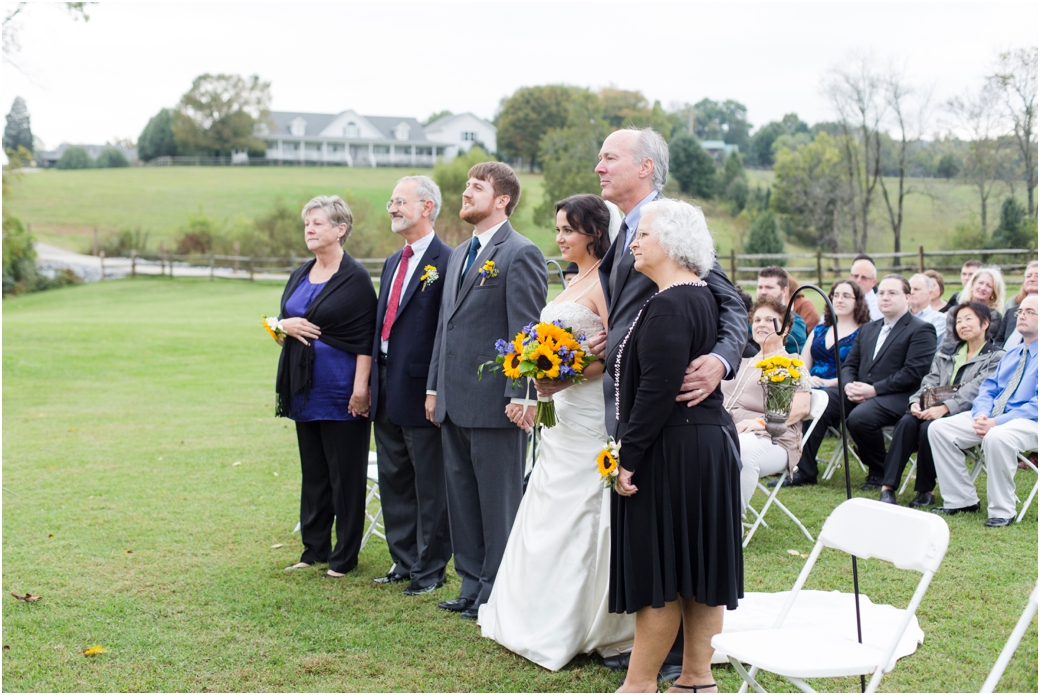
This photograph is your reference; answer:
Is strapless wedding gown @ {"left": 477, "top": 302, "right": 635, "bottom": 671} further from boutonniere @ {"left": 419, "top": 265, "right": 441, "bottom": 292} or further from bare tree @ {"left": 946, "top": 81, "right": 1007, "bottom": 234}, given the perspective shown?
bare tree @ {"left": 946, "top": 81, "right": 1007, "bottom": 234}

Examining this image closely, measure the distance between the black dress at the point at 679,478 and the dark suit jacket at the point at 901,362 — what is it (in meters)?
4.69

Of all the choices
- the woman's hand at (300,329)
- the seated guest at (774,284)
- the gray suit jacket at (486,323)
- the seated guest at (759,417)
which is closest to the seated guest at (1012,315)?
the seated guest at (774,284)

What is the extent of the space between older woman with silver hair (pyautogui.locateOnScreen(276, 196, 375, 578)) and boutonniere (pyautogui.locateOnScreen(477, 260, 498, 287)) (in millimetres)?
1012

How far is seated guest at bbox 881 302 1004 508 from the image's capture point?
6.66 m

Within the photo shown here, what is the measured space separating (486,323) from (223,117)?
283ft

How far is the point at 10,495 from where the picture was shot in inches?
288

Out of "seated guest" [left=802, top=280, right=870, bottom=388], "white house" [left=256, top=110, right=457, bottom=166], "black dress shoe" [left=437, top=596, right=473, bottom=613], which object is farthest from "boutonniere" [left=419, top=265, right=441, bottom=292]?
"white house" [left=256, top=110, right=457, bottom=166]

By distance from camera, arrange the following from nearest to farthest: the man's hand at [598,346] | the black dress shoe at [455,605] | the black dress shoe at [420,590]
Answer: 1. the man's hand at [598,346]
2. the black dress shoe at [455,605]
3. the black dress shoe at [420,590]

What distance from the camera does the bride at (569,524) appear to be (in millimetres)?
3934

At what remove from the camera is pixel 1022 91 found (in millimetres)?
26719

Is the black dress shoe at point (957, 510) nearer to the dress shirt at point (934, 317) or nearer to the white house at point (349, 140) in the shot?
the dress shirt at point (934, 317)

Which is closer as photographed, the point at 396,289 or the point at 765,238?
the point at 396,289

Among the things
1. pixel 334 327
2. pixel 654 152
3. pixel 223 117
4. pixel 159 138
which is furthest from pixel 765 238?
pixel 159 138

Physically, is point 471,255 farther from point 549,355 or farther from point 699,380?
point 699,380
